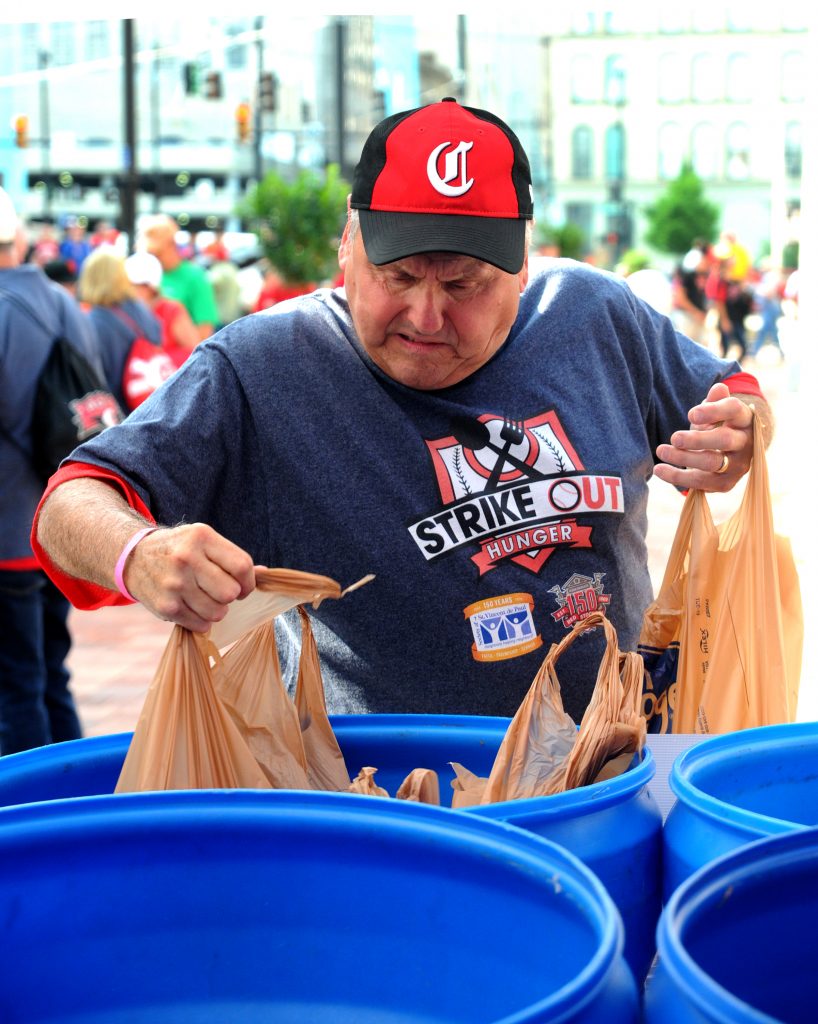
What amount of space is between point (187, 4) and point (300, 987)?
313cm

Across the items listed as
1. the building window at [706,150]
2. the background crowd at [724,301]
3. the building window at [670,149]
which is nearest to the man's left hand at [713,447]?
the background crowd at [724,301]

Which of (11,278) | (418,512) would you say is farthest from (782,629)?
(11,278)

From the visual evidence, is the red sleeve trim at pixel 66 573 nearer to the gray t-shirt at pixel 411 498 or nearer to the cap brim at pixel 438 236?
the gray t-shirt at pixel 411 498

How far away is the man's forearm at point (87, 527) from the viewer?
5.36ft

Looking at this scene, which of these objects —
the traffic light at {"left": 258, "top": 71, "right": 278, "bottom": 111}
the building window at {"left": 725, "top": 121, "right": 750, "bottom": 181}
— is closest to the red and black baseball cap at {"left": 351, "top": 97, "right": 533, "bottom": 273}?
the traffic light at {"left": 258, "top": 71, "right": 278, "bottom": 111}

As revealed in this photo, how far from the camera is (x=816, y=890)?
858 mm

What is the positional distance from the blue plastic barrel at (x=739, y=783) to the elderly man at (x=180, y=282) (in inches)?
307

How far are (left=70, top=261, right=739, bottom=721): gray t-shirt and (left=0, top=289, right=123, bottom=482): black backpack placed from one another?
258 centimetres

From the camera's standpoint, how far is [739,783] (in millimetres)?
1268

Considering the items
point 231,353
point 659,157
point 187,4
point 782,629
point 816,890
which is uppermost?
point 659,157

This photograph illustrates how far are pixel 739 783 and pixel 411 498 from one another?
0.93 metres

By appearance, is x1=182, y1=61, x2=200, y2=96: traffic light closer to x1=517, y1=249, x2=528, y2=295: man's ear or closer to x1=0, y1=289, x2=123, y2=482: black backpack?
x1=0, y1=289, x2=123, y2=482: black backpack

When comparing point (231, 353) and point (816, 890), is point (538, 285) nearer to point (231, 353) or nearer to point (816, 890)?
point (231, 353)

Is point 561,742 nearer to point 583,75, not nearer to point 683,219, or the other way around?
point 683,219
